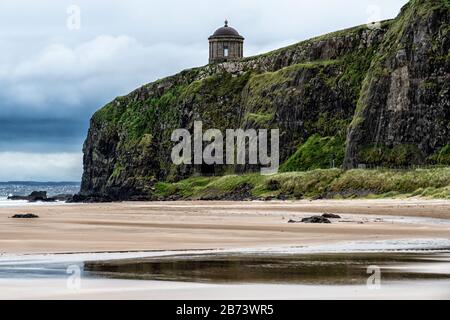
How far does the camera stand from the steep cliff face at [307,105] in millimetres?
106375

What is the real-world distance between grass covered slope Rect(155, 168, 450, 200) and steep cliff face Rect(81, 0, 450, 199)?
5.12m

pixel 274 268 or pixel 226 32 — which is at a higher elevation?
pixel 226 32

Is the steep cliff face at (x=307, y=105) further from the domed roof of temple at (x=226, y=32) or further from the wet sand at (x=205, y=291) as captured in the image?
the wet sand at (x=205, y=291)

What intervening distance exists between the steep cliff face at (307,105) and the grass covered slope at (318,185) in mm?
5116

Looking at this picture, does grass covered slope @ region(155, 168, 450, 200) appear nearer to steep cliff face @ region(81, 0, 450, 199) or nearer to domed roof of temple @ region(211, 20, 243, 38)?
steep cliff face @ region(81, 0, 450, 199)

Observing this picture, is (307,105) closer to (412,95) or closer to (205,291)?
(412,95)

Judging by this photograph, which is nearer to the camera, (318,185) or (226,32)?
(318,185)

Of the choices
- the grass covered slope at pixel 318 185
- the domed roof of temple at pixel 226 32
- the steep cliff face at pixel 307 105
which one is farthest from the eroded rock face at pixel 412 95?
the domed roof of temple at pixel 226 32

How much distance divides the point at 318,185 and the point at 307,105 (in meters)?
37.1

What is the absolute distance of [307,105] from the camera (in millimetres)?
140750

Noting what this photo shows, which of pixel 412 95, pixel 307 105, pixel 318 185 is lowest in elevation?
pixel 318 185

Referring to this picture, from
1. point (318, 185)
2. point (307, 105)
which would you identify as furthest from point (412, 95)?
point (307, 105)

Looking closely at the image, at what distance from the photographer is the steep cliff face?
349 ft


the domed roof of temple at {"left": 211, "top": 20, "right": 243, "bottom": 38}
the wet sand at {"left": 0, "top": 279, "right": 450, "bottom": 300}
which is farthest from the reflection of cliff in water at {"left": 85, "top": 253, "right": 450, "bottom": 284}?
the domed roof of temple at {"left": 211, "top": 20, "right": 243, "bottom": 38}
